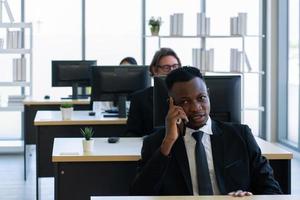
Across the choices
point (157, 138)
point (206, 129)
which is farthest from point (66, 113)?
point (206, 129)

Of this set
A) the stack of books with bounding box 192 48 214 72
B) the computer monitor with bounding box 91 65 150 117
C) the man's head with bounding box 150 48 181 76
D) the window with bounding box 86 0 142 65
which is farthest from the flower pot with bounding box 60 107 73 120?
the window with bounding box 86 0 142 65

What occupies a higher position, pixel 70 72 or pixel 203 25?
pixel 203 25

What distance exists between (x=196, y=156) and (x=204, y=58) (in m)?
5.47

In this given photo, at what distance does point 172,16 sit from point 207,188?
5696 millimetres

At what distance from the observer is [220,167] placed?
2512 millimetres

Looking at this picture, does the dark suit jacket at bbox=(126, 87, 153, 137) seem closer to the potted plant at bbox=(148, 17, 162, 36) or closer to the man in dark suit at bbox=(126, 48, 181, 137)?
the man in dark suit at bbox=(126, 48, 181, 137)

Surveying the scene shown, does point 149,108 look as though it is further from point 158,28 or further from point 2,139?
point 2,139

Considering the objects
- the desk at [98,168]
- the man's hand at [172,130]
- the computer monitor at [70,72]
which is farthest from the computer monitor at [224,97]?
the computer monitor at [70,72]

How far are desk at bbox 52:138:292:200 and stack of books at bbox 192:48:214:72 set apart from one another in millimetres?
4417

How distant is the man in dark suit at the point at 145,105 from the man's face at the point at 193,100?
1747 mm

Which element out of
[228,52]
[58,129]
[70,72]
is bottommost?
[58,129]

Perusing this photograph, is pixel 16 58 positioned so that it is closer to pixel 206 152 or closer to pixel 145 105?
pixel 145 105

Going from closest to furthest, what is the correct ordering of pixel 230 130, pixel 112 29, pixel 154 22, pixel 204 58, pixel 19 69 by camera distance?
pixel 230 130 < pixel 19 69 < pixel 204 58 < pixel 154 22 < pixel 112 29

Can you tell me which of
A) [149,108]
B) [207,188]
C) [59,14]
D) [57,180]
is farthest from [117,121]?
[59,14]
